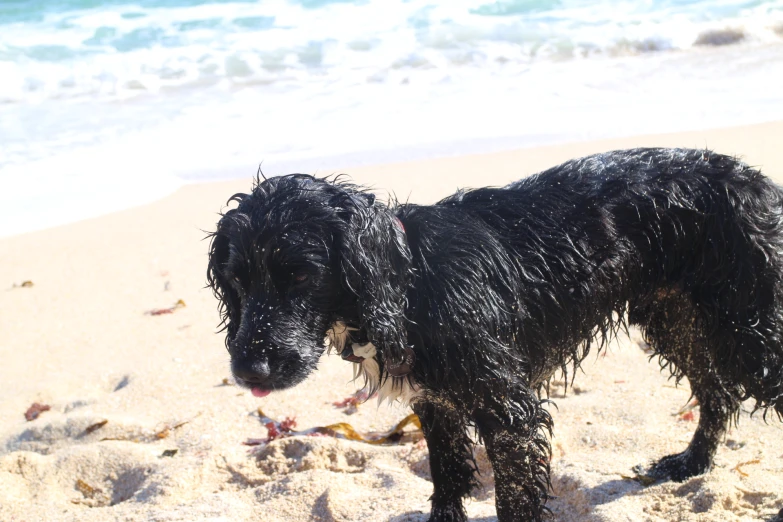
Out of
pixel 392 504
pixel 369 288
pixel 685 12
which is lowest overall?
pixel 392 504

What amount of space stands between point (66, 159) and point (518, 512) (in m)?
7.17

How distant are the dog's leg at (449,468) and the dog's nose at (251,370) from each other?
100 centimetres

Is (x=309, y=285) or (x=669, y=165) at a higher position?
(x=669, y=165)

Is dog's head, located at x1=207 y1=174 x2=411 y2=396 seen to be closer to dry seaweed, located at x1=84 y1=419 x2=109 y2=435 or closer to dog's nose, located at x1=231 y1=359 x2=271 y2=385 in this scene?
dog's nose, located at x1=231 y1=359 x2=271 y2=385

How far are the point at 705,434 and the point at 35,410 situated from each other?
3.68 metres

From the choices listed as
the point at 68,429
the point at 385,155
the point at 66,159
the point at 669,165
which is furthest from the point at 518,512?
the point at 66,159

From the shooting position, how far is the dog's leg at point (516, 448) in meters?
3.06

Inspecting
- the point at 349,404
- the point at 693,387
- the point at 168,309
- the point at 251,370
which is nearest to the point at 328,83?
the point at 168,309

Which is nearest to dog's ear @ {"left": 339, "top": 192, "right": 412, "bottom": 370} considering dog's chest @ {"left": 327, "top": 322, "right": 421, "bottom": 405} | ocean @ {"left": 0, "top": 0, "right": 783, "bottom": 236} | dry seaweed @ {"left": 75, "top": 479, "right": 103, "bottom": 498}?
dog's chest @ {"left": 327, "top": 322, "right": 421, "bottom": 405}

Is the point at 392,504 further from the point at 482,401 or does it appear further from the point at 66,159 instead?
the point at 66,159

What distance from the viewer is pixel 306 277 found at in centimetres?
274

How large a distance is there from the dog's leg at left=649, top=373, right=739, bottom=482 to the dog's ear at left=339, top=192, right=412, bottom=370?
1.75 metres

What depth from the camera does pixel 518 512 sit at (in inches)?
127

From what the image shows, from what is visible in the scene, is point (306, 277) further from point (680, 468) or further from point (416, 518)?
point (680, 468)
